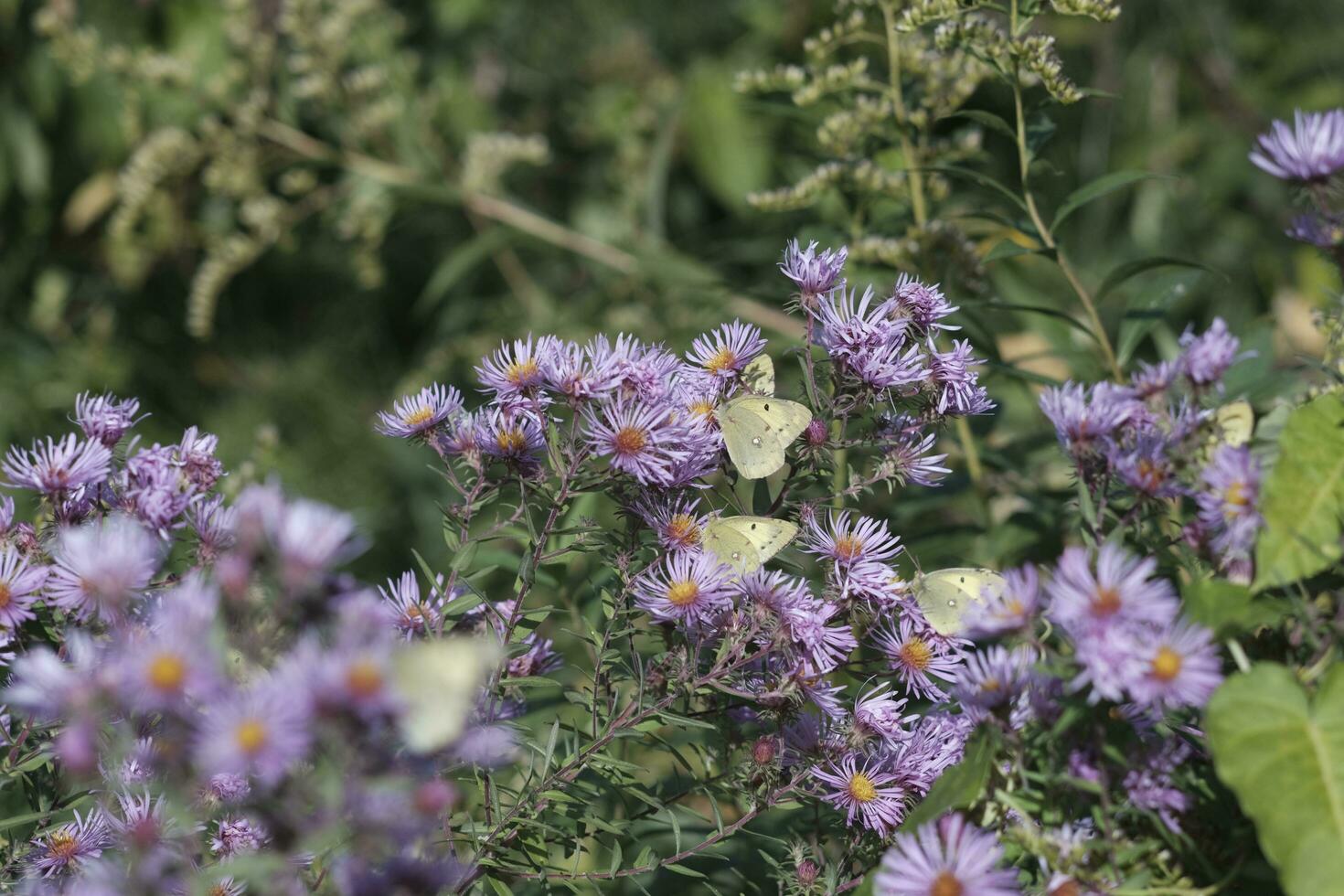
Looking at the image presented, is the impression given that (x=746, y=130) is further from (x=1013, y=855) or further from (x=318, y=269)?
(x=1013, y=855)

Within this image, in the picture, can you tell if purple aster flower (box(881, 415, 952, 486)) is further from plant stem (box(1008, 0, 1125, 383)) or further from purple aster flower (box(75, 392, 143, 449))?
purple aster flower (box(75, 392, 143, 449))

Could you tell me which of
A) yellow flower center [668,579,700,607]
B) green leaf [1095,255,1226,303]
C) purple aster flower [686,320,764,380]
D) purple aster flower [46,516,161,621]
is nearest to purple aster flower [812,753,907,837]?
yellow flower center [668,579,700,607]

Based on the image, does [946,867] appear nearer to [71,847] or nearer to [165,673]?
[165,673]

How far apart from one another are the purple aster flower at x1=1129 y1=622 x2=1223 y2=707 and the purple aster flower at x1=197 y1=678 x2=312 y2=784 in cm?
30

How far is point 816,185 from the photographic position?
2.97 ft

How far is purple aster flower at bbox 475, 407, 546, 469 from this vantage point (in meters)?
0.59

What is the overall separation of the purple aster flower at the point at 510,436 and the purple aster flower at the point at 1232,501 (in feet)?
1.01

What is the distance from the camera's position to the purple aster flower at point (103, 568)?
438mm

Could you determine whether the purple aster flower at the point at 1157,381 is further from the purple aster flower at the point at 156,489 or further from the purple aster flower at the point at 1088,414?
the purple aster flower at the point at 156,489

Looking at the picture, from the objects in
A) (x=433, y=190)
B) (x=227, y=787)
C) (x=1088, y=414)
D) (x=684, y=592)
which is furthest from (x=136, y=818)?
(x=433, y=190)

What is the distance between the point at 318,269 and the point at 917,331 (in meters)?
1.62

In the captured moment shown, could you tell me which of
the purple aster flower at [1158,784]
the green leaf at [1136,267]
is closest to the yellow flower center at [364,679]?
the purple aster flower at [1158,784]

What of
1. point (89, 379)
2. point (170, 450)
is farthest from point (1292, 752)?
point (89, 379)

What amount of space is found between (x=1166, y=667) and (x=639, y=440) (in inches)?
9.8
